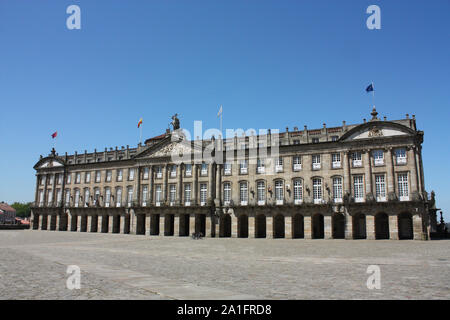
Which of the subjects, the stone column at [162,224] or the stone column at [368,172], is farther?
the stone column at [162,224]

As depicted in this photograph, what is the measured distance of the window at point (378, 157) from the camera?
139 ft

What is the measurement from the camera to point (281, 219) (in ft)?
167

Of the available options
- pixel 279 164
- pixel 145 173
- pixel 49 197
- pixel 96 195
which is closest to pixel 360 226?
pixel 279 164

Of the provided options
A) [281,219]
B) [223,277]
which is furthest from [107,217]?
[223,277]

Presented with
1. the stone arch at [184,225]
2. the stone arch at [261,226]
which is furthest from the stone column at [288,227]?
the stone arch at [184,225]

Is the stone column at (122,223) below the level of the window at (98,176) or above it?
below

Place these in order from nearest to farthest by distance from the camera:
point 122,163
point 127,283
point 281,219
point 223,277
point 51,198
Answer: point 127,283 < point 223,277 < point 281,219 < point 122,163 < point 51,198

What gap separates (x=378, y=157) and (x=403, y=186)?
4440 millimetres

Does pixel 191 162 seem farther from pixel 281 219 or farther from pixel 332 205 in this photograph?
pixel 332 205

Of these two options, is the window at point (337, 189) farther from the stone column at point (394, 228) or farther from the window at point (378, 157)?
the stone column at point (394, 228)

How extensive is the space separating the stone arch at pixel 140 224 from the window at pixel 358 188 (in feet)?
109

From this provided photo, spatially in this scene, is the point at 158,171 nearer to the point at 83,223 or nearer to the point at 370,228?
the point at 83,223
